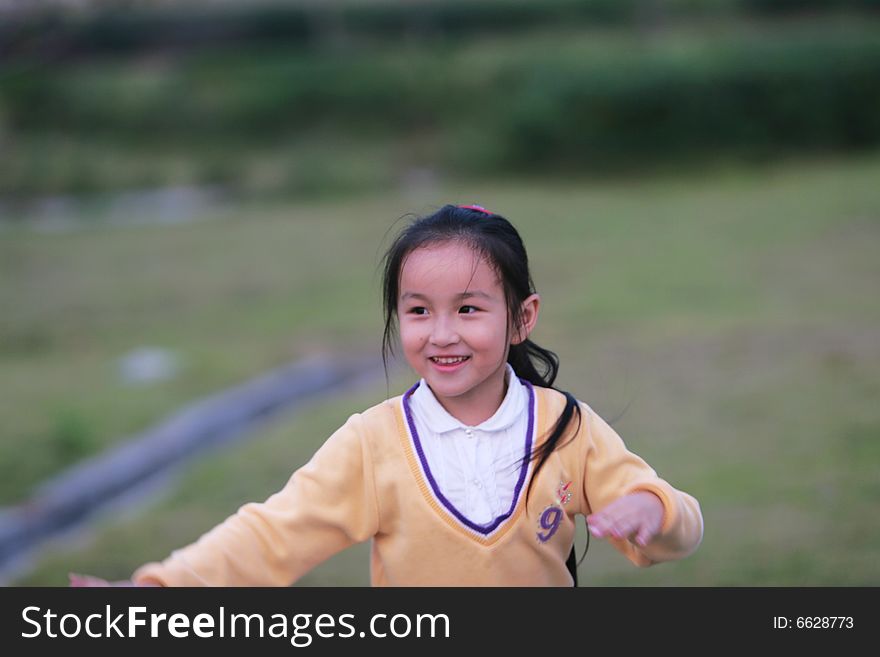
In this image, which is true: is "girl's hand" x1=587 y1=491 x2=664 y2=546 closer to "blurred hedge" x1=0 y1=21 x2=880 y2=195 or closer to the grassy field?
the grassy field

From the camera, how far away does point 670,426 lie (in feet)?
16.1

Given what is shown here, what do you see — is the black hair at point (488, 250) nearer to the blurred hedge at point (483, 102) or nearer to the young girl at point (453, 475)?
the young girl at point (453, 475)

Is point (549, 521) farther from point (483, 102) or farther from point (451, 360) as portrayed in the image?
point (483, 102)

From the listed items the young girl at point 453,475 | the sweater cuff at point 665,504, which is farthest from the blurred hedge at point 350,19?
the sweater cuff at point 665,504

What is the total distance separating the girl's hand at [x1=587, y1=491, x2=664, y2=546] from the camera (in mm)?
1687

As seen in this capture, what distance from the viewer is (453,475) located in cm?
187

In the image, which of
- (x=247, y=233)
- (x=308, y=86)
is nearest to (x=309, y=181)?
(x=247, y=233)

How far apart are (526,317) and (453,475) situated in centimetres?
31

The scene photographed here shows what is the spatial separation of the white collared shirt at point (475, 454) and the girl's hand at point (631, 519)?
0.18 m

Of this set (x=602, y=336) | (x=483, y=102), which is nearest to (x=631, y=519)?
(x=602, y=336)

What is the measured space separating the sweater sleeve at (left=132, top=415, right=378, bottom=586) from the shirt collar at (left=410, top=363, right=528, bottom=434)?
11 centimetres

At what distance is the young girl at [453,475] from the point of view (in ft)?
6.06

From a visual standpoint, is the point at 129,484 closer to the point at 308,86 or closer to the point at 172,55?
the point at 308,86

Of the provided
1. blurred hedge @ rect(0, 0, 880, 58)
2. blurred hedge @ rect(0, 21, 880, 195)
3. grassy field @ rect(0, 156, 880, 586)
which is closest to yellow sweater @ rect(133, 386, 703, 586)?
grassy field @ rect(0, 156, 880, 586)
